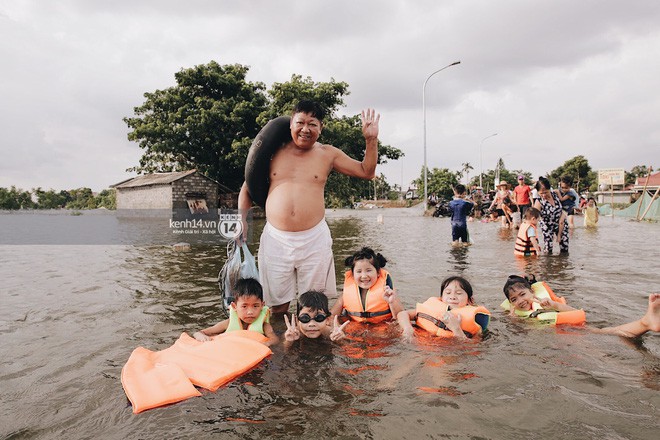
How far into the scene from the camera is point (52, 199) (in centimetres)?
7656

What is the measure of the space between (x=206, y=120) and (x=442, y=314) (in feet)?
78.9

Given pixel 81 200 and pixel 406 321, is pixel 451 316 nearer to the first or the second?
pixel 406 321

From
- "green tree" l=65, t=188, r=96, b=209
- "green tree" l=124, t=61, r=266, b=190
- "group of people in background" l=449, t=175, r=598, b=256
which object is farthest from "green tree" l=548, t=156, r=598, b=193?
"green tree" l=65, t=188, r=96, b=209

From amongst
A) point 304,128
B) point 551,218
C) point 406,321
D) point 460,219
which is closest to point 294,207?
point 304,128

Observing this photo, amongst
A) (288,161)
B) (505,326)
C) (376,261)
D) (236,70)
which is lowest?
(505,326)

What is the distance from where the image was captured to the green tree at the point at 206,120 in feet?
83.5

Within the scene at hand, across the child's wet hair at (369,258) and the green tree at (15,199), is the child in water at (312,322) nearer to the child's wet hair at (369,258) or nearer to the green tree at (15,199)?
the child's wet hair at (369,258)

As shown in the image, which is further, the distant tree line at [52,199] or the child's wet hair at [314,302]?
the distant tree line at [52,199]

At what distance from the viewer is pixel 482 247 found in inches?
397

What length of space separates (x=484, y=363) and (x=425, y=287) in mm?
2702

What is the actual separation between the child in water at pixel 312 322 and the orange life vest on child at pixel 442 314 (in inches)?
31.2

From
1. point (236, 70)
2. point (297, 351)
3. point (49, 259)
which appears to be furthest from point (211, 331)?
point (236, 70)

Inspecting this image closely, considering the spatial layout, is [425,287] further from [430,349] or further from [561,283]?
[430,349]

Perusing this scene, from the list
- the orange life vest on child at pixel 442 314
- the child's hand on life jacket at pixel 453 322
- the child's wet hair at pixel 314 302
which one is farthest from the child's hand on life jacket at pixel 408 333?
the child's wet hair at pixel 314 302
